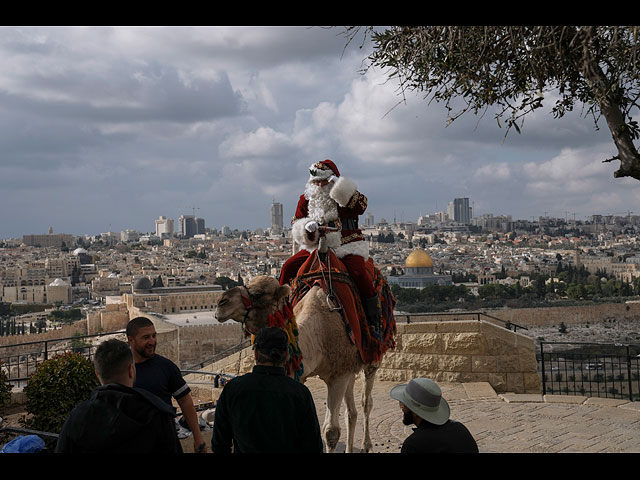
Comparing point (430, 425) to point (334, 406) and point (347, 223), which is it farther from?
point (347, 223)

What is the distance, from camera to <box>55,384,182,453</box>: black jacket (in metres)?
1.94

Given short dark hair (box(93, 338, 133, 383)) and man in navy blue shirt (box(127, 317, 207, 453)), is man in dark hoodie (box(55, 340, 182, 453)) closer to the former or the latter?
short dark hair (box(93, 338, 133, 383))

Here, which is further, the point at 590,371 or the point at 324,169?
the point at 590,371

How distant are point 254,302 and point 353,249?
5.11 ft

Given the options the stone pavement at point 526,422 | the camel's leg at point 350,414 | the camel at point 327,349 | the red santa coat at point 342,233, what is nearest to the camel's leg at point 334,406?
the camel at point 327,349

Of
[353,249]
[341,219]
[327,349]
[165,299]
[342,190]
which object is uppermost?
[342,190]

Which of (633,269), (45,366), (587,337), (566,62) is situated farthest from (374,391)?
(633,269)

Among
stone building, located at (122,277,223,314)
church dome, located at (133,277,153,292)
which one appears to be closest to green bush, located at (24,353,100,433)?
stone building, located at (122,277,223,314)

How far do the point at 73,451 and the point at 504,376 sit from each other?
6.41m

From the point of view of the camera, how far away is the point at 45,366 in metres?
5.10

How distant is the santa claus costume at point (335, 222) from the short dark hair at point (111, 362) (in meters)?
2.41

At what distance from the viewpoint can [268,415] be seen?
7.32 ft

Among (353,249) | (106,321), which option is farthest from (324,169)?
(106,321)
